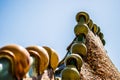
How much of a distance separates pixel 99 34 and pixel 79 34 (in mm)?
2084

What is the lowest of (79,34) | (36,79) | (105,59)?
(36,79)

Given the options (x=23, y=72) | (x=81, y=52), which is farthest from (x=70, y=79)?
(x=23, y=72)

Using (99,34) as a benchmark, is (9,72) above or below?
below

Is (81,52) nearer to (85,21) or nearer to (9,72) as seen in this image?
(85,21)

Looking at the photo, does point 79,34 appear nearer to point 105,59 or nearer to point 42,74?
point 105,59

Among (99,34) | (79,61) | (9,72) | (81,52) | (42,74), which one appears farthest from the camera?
(99,34)

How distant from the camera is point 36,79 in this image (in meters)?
2.93

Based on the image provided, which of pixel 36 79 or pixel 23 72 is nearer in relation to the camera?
pixel 23 72

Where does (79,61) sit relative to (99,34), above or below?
below

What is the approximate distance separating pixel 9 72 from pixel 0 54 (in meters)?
0.13

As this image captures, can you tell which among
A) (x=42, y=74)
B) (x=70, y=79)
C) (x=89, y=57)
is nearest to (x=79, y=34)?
(x=89, y=57)

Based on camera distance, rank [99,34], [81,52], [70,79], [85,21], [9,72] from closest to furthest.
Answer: [9,72] → [70,79] → [81,52] → [85,21] → [99,34]

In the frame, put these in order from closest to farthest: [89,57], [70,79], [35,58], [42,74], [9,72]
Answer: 1. [9,72]
2. [35,58]
3. [42,74]
4. [70,79]
5. [89,57]

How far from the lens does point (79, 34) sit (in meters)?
5.89
